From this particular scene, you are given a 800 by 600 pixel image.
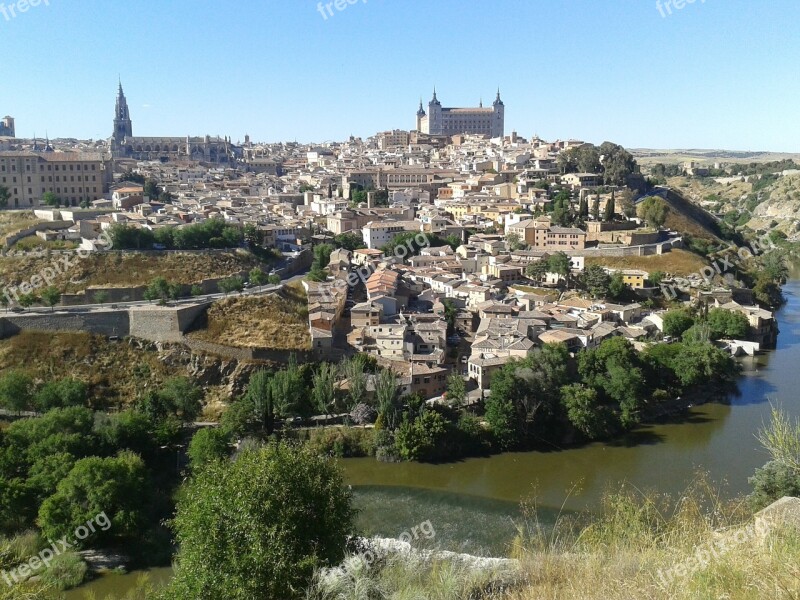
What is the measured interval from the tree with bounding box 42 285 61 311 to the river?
691 centimetres

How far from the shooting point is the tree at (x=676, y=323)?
49.2 ft

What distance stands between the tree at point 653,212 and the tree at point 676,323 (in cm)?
753

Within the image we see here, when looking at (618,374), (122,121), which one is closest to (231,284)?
(618,374)

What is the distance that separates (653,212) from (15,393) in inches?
741

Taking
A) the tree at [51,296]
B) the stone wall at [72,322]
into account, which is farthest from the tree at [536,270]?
the tree at [51,296]

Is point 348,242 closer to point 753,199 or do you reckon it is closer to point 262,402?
point 262,402

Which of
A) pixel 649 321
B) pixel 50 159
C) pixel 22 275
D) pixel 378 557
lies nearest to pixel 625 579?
pixel 378 557

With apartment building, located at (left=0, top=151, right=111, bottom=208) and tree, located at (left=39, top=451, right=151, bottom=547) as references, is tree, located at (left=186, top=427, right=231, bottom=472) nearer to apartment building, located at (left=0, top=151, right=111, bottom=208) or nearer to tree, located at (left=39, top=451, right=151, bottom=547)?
tree, located at (left=39, top=451, right=151, bottom=547)

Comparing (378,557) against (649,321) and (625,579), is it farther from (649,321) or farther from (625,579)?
(649,321)

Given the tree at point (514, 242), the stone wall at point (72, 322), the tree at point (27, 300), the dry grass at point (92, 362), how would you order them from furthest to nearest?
1. the tree at point (514, 242)
2. the tree at point (27, 300)
3. the stone wall at point (72, 322)
4. the dry grass at point (92, 362)

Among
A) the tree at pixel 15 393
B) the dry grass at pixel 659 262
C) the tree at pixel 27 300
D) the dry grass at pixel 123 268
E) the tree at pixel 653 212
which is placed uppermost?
the tree at pixel 653 212

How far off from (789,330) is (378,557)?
53.3 feet

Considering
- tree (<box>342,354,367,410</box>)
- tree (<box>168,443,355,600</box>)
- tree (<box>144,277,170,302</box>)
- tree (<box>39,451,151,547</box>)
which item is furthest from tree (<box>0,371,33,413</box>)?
tree (<box>168,443,355,600</box>)

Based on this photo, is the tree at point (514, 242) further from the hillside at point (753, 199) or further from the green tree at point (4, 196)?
the hillside at point (753, 199)
